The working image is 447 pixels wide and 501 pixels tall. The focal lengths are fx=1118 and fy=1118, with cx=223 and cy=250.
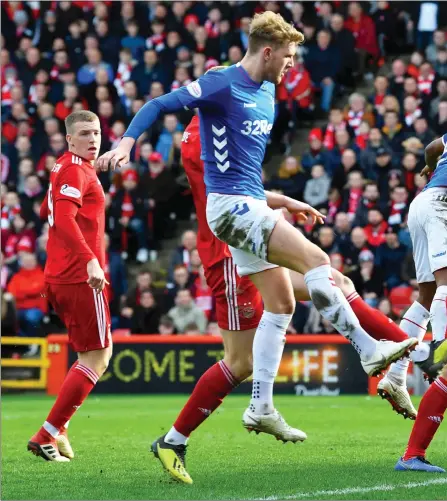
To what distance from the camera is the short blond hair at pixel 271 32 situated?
21.6 ft

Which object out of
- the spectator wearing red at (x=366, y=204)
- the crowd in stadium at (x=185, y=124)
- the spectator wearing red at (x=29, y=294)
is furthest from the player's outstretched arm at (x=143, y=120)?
the spectator wearing red at (x=29, y=294)

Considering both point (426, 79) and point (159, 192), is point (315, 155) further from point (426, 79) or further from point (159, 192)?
point (159, 192)

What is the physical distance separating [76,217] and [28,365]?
7.64 m

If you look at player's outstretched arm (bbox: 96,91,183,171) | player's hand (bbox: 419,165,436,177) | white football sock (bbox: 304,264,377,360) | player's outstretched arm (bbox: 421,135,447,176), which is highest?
player's outstretched arm (bbox: 96,91,183,171)

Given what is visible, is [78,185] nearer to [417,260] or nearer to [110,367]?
[417,260]

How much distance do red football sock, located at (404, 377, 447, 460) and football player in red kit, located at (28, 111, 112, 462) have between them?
2.40m

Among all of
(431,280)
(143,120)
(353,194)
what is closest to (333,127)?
(353,194)

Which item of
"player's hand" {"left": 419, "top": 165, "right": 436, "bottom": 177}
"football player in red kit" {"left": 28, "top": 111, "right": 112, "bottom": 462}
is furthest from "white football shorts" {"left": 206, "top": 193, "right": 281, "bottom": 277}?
"player's hand" {"left": 419, "top": 165, "right": 436, "bottom": 177}

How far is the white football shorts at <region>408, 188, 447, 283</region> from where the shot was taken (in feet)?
26.2

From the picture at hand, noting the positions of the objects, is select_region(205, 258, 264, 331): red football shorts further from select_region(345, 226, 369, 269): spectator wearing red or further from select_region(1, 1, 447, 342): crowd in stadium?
select_region(345, 226, 369, 269): spectator wearing red

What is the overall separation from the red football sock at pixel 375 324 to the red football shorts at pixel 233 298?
65 cm

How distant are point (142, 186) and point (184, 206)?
2.56 feet

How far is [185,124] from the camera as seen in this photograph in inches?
733

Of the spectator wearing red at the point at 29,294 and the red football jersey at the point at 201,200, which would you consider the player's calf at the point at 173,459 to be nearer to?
the red football jersey at the point at 201,200
